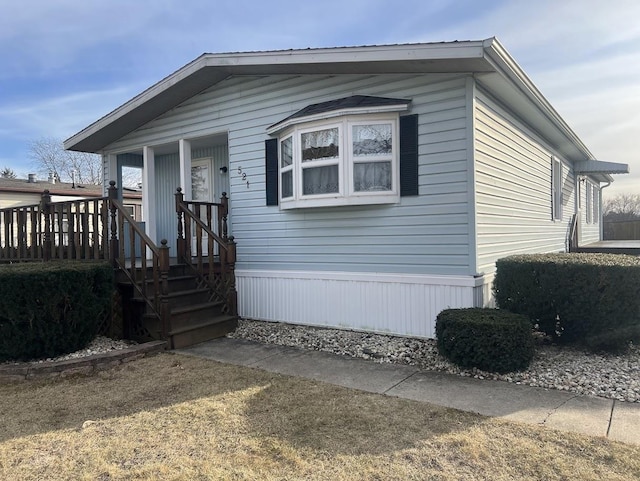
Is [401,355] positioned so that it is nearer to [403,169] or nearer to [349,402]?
[349,402]

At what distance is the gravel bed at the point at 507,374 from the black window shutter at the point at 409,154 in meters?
2.01

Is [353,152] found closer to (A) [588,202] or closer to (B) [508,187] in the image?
(B) [508,187]

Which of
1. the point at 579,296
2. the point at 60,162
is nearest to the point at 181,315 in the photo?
the point at 579,296

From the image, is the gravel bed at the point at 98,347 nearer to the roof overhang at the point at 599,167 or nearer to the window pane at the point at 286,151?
the window pane at the point at 286,151

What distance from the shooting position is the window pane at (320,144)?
611 centimetres

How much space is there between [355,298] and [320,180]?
1.75 metres

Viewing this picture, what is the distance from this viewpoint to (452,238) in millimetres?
5551

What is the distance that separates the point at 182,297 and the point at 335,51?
3958 mm

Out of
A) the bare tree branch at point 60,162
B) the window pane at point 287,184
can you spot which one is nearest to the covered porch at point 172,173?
the window pane at point 287,184

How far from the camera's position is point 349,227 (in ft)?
20.6

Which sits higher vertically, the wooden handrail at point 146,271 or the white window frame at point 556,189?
the white window frame at point 556,189

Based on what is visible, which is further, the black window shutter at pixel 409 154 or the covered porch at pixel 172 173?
the covered porch at pixel 172 173

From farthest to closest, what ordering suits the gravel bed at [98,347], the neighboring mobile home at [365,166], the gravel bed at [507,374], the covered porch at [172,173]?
the covered porch at [172,173]
the neighboring mobile home at [365,166]
the gravel bed at [98,347]
the gravel bed at [507,374]

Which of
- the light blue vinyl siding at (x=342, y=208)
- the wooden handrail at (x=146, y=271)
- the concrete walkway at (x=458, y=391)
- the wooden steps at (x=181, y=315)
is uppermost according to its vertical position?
the light blue vinyl siding at (x=342, y=208)
